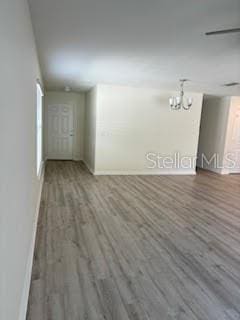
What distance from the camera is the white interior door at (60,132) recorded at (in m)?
8.34

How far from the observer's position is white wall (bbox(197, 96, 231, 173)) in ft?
25.1

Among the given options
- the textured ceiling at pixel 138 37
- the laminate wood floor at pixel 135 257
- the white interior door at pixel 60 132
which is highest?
the textured ceiling at pixel 138 37

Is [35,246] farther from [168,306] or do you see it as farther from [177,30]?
[177,30]

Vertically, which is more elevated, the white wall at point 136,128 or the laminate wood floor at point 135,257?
the white wall at point 136,128

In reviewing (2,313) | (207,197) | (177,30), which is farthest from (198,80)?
(2,313)

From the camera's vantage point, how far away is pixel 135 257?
264cm

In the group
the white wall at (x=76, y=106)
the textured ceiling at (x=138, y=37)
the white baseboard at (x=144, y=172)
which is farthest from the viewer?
the white wall at (x=76, y=106)

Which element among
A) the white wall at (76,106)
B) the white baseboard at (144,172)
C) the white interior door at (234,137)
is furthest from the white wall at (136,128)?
the white wall at (76,106)

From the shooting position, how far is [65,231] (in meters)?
3.17

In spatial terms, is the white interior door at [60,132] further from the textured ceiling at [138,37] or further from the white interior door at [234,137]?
the white interior door at [234,137]

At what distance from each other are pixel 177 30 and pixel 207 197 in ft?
11.4

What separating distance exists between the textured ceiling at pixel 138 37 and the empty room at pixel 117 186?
0.06 ft

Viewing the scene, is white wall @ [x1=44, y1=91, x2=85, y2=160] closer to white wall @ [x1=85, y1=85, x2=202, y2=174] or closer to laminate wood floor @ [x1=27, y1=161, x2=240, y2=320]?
white wall @ [x1=85, y1=85, x2=202, y2=174]

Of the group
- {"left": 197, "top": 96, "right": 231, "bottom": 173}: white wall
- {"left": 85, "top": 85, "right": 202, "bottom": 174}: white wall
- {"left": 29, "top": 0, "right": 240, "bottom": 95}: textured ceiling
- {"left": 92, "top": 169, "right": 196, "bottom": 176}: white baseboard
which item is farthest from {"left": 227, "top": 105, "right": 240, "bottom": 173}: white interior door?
{"left": 29, "top": 0, "right": 240, "bottom": 95}: textured ceiling
